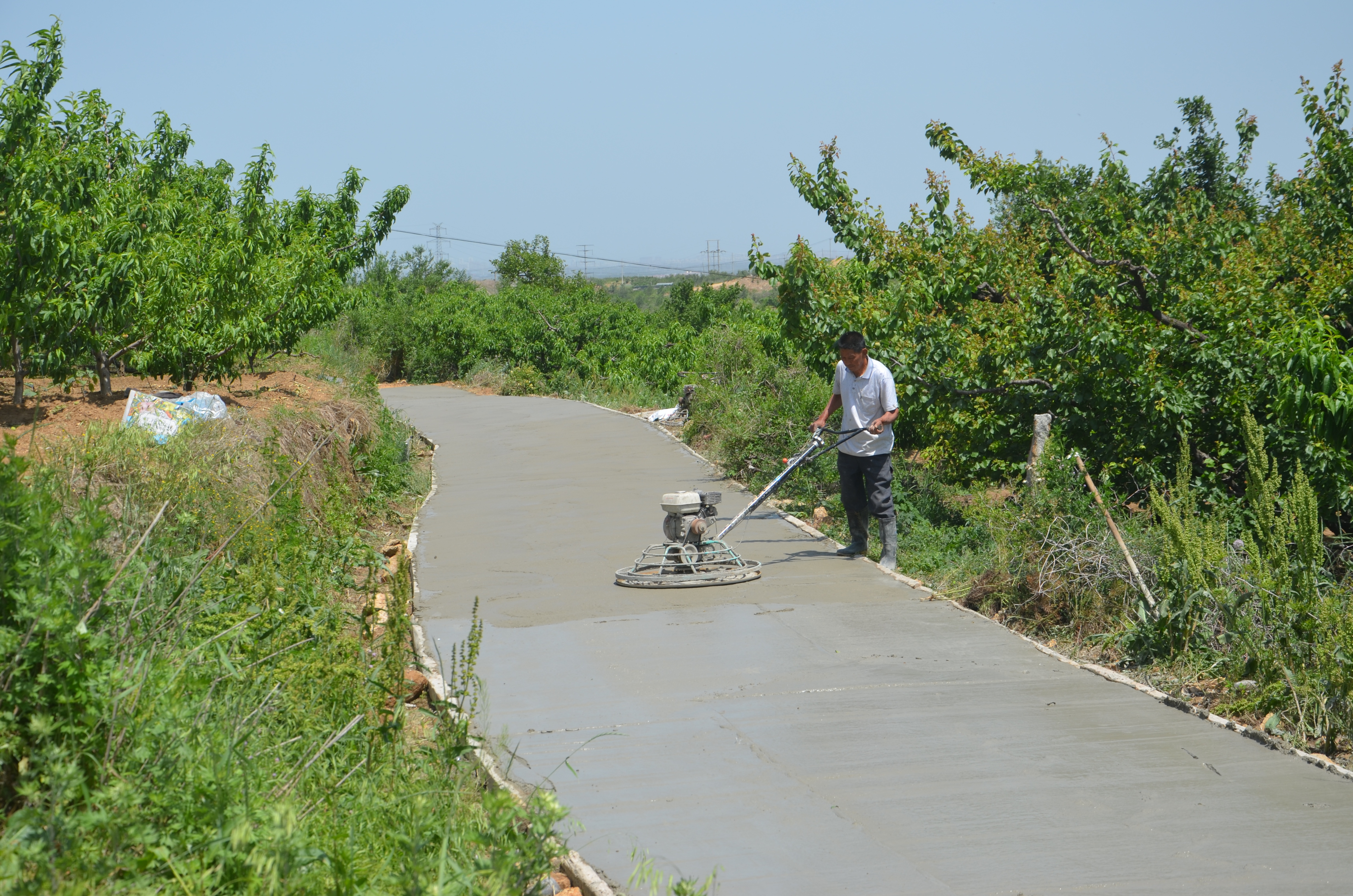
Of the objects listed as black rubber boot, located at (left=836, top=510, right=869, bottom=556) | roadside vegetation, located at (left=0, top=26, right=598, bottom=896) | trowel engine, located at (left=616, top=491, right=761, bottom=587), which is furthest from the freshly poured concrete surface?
roadside vegetation, located at (left=0, top=26, right=598, bottom=896)

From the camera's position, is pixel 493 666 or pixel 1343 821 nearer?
pixel 1343 821

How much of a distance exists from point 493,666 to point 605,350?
30486 millimetres

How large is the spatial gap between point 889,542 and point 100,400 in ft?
28.7

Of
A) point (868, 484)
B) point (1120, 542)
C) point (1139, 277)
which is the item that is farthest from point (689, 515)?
point (1139, 277)

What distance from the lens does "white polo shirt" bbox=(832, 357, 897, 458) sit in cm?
970

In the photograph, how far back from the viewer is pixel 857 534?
10102 millimetres

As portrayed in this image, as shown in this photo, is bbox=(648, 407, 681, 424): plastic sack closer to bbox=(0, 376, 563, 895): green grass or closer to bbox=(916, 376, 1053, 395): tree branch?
bbox=(916, 376, 1053, 395): tree branch

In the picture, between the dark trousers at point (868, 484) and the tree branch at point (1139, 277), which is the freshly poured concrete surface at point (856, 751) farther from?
the tree branch at point (1139, 277)

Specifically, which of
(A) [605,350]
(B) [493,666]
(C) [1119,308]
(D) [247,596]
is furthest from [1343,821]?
(A) [605,350]

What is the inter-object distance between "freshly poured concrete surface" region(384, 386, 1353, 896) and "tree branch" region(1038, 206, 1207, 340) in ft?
12.4

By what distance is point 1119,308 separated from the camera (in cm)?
1084

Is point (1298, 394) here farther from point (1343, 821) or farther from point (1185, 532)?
point (1343, 821)

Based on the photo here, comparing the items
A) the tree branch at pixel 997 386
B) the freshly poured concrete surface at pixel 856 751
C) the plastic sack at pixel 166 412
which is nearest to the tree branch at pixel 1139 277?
the tree branch at pixel 997 386

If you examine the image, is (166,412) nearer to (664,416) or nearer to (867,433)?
(867,433)
